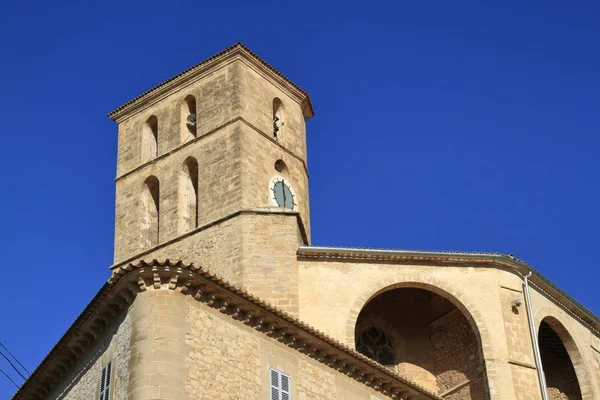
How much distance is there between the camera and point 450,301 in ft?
86.9

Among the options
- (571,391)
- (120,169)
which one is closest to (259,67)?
(120,169)

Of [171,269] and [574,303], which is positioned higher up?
[574,303]

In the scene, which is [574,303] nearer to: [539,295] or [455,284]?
[539,295]

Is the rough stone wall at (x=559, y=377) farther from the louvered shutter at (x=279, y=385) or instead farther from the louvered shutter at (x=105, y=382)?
the louvered shutter at (x=105, y=382)

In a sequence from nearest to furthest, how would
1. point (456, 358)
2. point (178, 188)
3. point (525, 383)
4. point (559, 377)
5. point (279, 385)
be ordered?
point (279, 385), point (525, 383), point (456, 358), point (559, 377), point (178, 188)

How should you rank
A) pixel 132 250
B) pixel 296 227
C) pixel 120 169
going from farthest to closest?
pixel 120 169 → pixel 132 250 → pixel 296 227

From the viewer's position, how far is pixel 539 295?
88.5 ft

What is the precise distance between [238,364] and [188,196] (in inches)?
511

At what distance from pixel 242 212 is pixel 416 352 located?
5.40 meters

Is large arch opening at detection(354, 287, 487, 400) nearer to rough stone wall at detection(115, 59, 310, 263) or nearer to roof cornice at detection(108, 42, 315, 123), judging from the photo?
rough stone wall at detection(115, 59, 310, 263)

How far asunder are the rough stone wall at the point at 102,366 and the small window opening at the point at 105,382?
12 centimetres

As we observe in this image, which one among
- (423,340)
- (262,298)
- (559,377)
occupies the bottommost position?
(559,377)

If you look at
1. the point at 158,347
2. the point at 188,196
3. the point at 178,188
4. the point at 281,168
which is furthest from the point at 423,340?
the point at 158,347

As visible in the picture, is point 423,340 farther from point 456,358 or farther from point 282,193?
point 282,193
